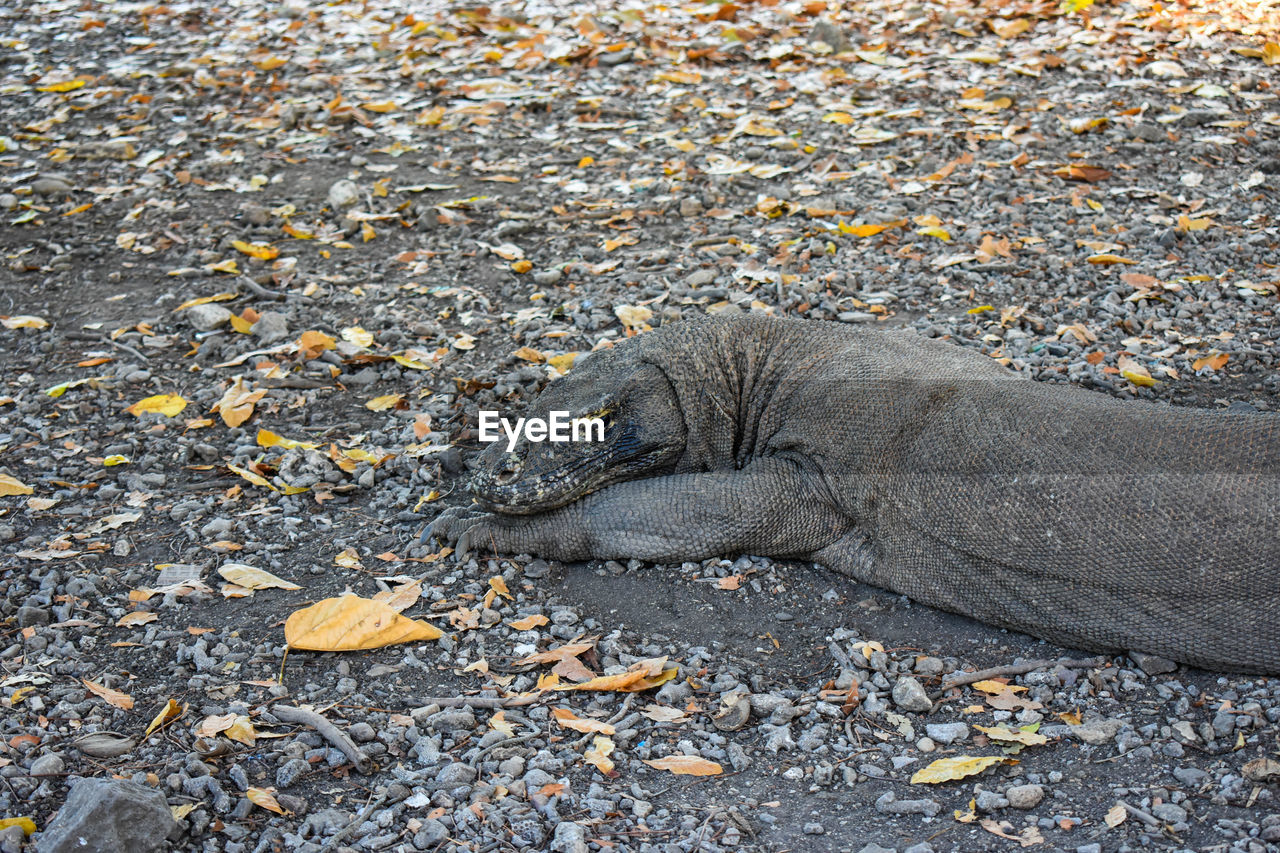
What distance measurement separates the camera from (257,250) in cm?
664

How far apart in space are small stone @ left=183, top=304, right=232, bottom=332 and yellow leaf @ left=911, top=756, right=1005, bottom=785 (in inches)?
172

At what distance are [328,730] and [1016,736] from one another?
6.46 ft

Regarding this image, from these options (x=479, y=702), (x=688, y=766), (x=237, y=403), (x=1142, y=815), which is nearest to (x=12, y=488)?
(x=237, y=403)

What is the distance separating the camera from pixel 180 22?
36.3ft

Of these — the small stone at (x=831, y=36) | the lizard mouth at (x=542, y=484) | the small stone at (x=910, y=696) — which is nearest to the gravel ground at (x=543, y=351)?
the small stone at (x=910, y=696)

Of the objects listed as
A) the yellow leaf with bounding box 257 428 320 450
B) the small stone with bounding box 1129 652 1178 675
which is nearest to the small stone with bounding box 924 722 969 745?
the small stone with bounding box 1129 652 1178 675

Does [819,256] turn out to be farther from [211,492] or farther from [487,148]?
[211,492]

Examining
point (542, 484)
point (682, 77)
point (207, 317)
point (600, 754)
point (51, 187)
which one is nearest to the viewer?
point (600, 754)

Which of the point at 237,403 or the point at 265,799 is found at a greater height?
the point at 237,403

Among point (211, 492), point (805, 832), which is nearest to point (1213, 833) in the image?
point (805, 832)

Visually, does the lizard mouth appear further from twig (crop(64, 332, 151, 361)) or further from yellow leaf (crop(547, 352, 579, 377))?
twig (crop(64, 332, 151, 361))

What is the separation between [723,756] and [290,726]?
1.28 m

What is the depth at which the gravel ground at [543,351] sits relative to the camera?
3.09m

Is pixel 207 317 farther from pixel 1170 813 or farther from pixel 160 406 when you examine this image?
pixel 1170 813
